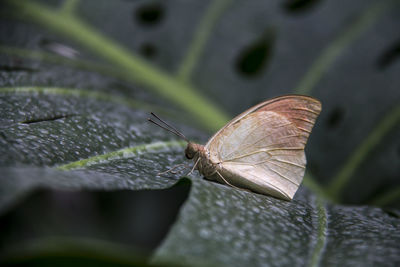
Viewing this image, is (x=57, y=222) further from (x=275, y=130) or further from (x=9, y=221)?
(x=275, y=130)

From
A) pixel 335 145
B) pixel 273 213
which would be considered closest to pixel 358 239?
pixel 273 213

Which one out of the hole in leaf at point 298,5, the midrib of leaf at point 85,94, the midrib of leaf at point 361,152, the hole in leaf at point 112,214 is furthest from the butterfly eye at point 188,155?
the hole in leaf at point 298,5

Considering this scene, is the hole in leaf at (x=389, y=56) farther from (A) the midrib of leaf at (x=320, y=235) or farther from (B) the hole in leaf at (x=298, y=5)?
(A) the midrib of leaf at (x=320, y=235)

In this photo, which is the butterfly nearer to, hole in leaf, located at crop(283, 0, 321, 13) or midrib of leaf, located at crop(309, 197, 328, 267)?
midrib of leaf, located at crop(309, 197, 328, 267)

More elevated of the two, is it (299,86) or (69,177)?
(299,86)

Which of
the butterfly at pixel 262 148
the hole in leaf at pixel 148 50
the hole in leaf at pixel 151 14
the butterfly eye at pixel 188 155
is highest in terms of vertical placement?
the hole in leaf at pixel 151 14

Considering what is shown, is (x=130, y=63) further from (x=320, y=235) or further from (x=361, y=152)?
(x=320, y=235)

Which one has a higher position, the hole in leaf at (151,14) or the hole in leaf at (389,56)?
the hole in leaf at (389,56)
